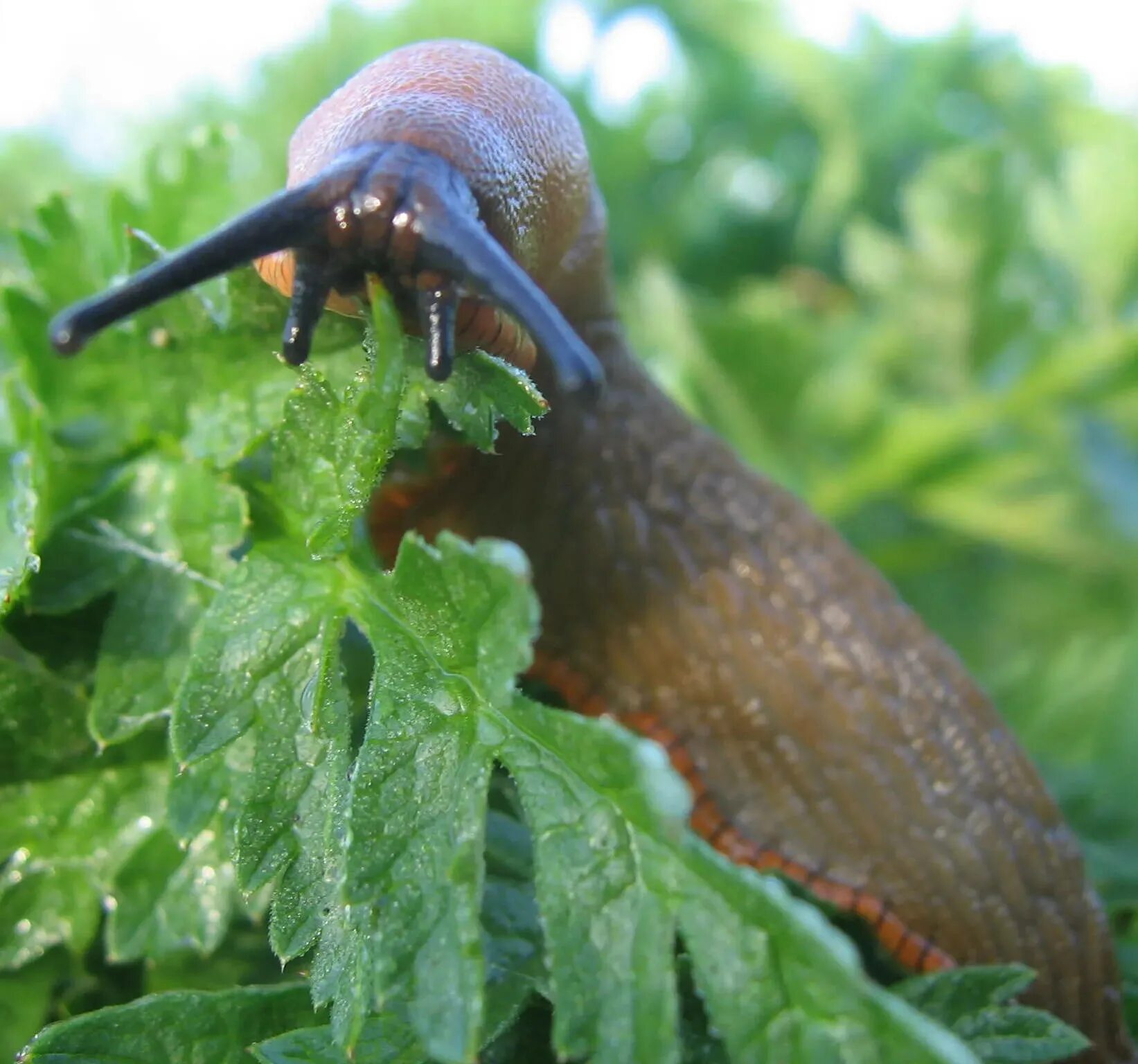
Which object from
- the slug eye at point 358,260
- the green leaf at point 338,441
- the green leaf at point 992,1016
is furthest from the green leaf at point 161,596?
the green leaf at point 992,1016

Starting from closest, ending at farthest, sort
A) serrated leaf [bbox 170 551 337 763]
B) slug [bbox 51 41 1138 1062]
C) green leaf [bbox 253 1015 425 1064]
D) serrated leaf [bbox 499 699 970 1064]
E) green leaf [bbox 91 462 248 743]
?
serrated leaf [bbox 499 699 970 1064]
green leaf [bbox 253 1015 425 1064]
serrated leaf [bbox 170 551 337 763]
green leaf [bbox 91 462 248 743]
slug [bbox 51 41 1138 1062]

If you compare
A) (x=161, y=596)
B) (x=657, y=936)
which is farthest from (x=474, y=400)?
(x=657, y=936)

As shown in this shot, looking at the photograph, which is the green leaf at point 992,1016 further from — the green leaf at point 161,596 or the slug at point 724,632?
the green leaf at point 161,596

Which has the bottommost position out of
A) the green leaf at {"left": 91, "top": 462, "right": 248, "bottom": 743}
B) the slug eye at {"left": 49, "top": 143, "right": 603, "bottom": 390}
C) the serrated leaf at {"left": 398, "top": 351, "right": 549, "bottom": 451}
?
the green leaf at {"left": 91, "top": 462, "right": 248, "bottom": 743}

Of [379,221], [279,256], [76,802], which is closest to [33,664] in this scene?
[76,802]

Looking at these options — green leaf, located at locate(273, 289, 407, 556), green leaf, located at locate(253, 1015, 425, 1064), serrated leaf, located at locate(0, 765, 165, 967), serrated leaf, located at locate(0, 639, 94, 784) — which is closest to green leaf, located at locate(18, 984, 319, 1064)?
green leaf, located at locate(253, 1015, 425, 1064)

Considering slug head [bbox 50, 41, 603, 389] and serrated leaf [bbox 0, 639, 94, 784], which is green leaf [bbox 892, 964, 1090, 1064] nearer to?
slug head [bbox 50, 41, 603, 389]
